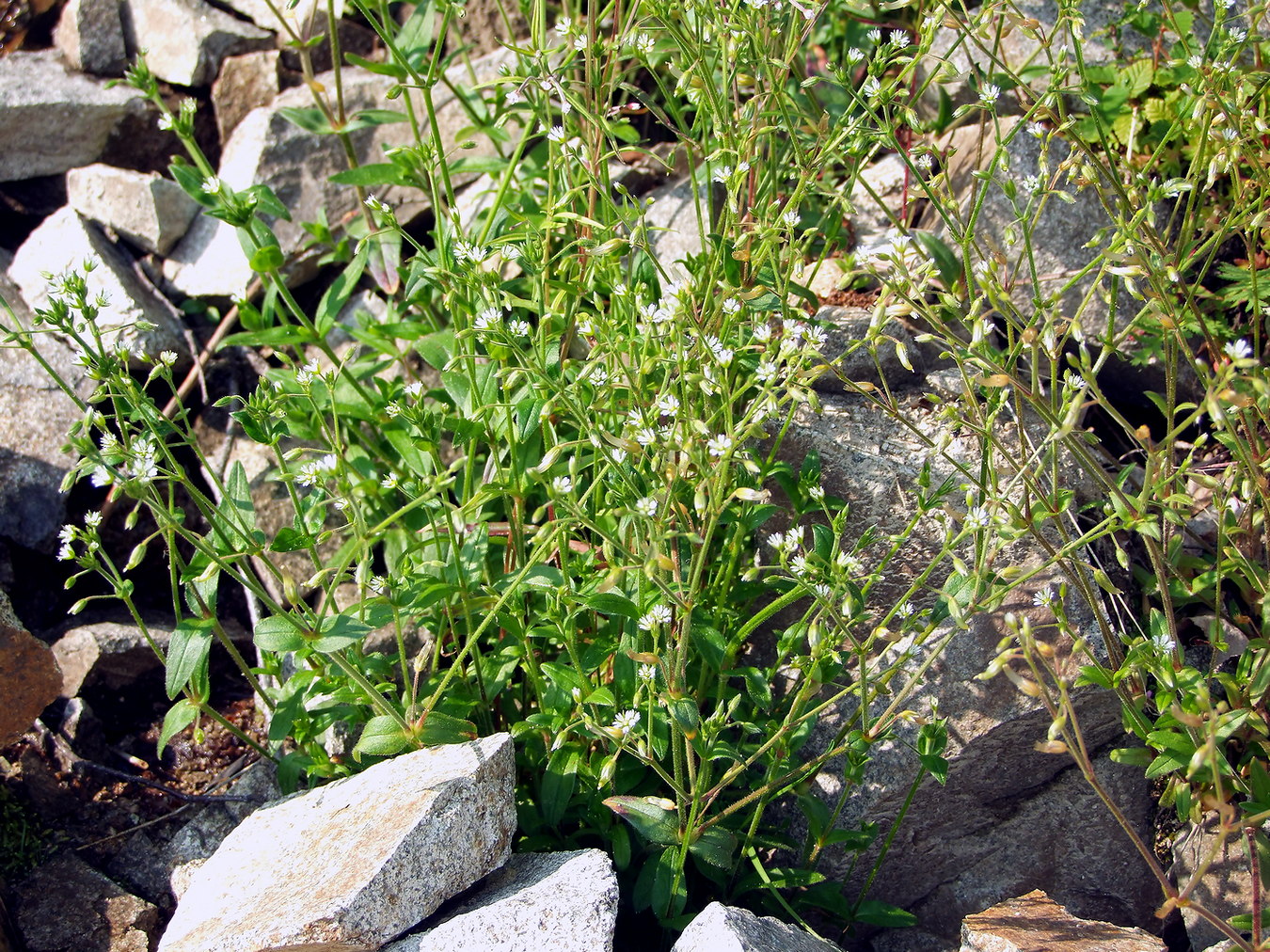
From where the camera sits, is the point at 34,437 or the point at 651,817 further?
the point at 34,437

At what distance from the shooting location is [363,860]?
104 inches

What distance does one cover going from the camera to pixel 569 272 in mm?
3357

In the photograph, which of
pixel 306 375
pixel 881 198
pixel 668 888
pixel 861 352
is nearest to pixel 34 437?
pixel 306 375

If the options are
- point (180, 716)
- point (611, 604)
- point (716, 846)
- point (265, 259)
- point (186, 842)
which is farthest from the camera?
point (265, 259)

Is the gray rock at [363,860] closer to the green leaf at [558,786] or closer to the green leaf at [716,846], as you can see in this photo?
the green leaf at [558,786]

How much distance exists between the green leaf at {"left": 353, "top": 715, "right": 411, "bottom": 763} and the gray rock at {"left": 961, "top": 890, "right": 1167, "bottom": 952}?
5.21ft

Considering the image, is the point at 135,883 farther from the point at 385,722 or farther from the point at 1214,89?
the point at 1214,89

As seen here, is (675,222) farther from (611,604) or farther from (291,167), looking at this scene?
(611,604)

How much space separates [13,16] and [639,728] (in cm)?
473

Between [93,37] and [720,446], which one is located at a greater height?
[93,37]

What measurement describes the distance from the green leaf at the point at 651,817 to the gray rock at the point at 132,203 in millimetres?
3390

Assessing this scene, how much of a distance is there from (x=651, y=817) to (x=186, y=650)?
1.42 meters

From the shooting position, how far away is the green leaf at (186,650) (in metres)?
3.06

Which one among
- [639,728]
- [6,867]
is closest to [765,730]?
[639,728]
